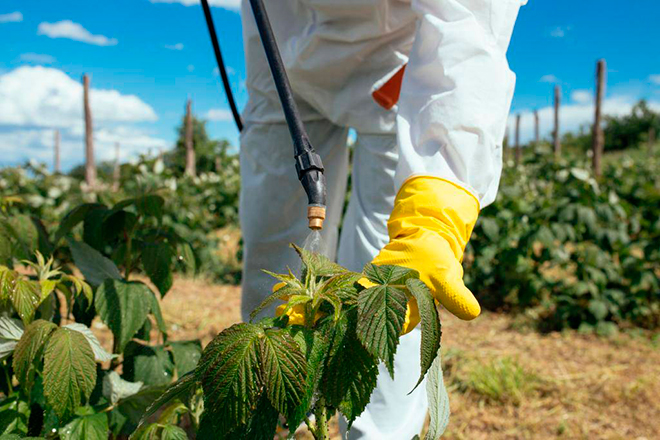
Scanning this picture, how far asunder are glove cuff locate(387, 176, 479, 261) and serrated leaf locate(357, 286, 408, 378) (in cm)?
34

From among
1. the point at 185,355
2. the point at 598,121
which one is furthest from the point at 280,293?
the point at 598,121

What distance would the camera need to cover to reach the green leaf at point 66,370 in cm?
93

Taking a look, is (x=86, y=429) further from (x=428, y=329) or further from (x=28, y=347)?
(x=428, y=329)

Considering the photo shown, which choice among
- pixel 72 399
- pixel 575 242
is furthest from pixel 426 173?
pixel 575 242

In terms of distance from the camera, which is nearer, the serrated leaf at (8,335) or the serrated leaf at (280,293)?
the serrated leaf at (280,293)

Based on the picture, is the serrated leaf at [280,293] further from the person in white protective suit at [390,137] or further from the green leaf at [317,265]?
the person in white protective suit at [390,137]

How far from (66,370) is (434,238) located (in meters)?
0.66

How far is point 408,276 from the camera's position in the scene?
0.73 metres


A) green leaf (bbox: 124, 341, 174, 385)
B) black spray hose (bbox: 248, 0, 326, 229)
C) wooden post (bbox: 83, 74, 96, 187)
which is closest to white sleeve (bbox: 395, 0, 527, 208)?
black spray hose (bbox: 248, 0, 326, 229)

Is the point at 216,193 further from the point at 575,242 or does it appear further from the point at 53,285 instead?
the point at 53,285

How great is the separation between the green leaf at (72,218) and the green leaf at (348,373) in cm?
93

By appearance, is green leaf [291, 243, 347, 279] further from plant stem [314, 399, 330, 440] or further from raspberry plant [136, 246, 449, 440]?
plant stem [314, 399, 330, 440]

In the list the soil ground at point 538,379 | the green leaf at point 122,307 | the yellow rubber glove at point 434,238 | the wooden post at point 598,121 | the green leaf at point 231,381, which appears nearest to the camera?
the green leaf at point 231,381

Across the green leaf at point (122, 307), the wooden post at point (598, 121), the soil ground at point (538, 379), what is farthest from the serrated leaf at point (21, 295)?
the wooden post at point (598, 121)
